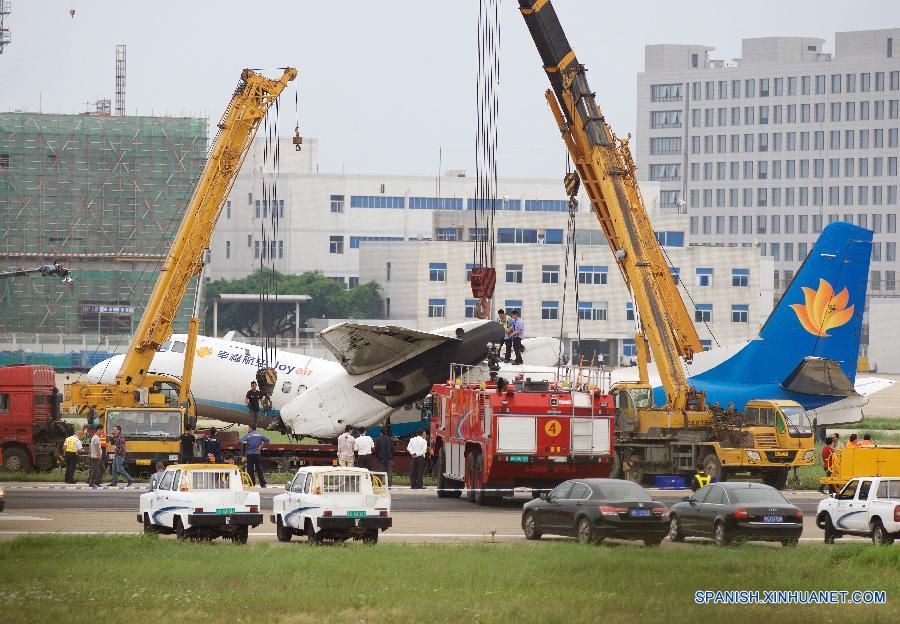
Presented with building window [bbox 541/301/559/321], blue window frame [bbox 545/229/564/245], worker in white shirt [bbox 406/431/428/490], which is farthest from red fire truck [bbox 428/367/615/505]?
blue window frame [bbox 545/229/564/245]

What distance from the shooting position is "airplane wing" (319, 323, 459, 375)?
48.9m

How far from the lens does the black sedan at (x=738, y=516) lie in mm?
30250

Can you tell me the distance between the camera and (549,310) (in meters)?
139

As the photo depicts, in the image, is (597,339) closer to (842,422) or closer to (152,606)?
(842,422)

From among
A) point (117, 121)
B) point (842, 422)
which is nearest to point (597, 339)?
point (117, 121)

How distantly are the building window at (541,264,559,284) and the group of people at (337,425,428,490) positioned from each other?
9110cm

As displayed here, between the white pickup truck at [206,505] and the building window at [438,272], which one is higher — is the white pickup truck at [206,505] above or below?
below

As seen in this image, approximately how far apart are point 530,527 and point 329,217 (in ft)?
500

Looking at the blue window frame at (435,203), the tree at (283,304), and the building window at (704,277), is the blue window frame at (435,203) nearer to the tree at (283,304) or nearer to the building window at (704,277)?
the tree at (283,304)

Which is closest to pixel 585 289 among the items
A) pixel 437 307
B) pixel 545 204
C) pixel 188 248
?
pixel 437 307

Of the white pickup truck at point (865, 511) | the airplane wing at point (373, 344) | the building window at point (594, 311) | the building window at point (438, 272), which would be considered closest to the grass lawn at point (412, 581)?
the white pickup truck at point (865, 511)

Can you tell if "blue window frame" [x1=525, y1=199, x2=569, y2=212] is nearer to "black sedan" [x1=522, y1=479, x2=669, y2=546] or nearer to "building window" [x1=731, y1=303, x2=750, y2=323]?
"building window" [x1=731, y1=303, x2=750, y2=323]

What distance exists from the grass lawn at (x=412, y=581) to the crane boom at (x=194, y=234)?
24.2 metres

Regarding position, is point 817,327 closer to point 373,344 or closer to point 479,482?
point 373,344
